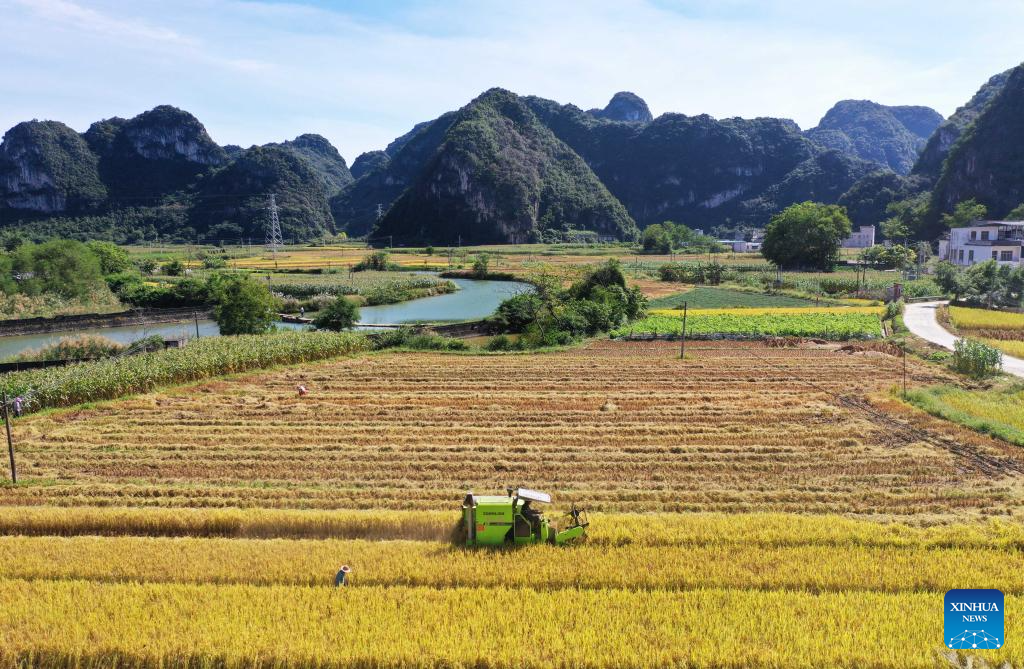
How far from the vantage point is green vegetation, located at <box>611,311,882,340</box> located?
3581 cm

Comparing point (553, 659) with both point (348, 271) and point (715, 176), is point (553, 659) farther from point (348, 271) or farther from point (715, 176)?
Result: point (715, 176)

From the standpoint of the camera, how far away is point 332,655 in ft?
25.0

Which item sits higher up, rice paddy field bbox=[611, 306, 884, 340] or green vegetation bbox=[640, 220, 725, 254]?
green vegetation bbox=[640, 220, 725, 254]

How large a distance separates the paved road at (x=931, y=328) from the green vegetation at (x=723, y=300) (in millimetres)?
8172

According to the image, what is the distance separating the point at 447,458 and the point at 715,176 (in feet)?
664

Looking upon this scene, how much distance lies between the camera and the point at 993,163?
323 feet

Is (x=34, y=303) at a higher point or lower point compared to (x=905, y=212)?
lower

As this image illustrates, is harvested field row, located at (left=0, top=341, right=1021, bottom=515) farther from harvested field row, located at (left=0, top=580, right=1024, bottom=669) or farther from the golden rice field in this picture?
the golden rice field

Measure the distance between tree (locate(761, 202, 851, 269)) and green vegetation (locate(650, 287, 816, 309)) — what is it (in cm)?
2146

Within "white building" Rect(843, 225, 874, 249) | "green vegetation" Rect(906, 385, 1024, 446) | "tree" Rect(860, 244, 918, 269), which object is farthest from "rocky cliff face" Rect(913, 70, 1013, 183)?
"green vegetation" Rect(906, 385, 1024, 446)

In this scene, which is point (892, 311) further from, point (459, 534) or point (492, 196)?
point (492, 196)

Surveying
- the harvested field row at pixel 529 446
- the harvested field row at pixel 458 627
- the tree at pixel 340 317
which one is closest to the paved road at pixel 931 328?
the harvested field row at pixel 529 446

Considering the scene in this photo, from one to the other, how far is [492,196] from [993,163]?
319ft

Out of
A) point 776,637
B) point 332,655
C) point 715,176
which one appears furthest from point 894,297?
point 715,176
